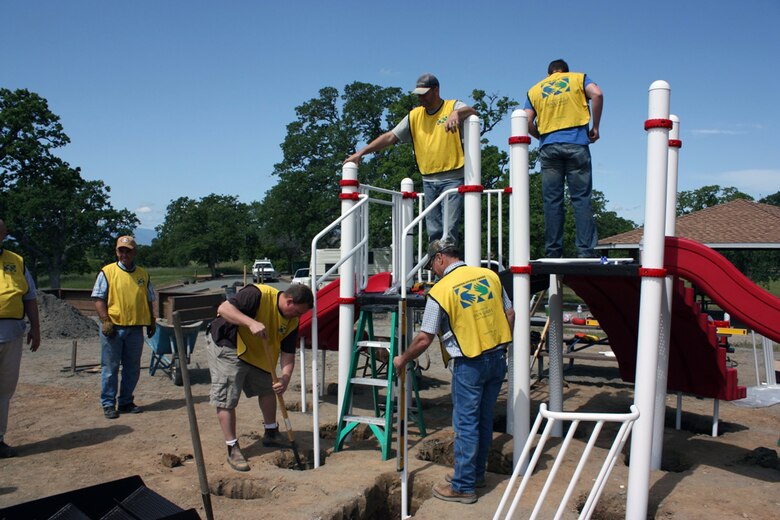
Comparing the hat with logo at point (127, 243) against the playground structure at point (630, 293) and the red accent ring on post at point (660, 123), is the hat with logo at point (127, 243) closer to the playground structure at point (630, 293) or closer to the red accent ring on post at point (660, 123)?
the playground structure at point (630, 293)

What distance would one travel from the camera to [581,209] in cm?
561

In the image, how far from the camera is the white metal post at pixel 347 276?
20.2ft

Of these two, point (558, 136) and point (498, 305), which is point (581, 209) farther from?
point (498, 305)

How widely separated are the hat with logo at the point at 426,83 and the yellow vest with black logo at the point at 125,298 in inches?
Result: 150

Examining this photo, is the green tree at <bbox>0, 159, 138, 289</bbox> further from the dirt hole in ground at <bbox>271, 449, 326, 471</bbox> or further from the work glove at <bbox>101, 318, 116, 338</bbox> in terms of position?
the dirt hole in ground at <bbox>271, 449, 326, 471</bbox>

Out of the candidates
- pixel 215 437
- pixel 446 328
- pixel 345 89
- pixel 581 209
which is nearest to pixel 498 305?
pixel 446 328

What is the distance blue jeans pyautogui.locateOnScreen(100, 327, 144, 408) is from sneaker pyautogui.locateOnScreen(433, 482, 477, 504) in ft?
12.6

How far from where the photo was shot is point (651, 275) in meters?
4.54

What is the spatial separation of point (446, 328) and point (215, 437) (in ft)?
9.69

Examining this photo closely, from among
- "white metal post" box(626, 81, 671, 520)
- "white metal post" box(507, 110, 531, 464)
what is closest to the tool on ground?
"white metal post" box(507, 110, 531, 464)

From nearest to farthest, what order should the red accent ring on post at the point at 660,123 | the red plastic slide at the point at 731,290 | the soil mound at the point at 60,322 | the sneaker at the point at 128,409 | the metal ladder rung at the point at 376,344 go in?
the red accent ring on post at the point at 660,123 → the red plastic slide at the point at 731,290 → the metal ladder rung at the point at 376,344 → the sneaker at the point at 128,409 → the soil mound at the point at 60,322

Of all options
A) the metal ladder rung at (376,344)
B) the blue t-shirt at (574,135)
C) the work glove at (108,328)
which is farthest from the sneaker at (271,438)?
the blue t-shirt at (574,135)

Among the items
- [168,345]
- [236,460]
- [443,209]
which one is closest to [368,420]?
[236,460]

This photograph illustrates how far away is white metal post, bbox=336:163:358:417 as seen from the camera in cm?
615
